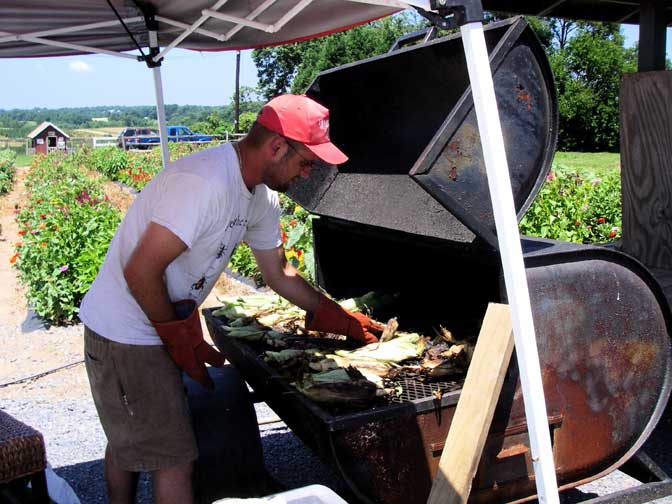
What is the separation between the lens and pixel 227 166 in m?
2.64

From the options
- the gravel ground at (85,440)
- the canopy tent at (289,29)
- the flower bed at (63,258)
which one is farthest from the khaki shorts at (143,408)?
the flower bed at (63,258)

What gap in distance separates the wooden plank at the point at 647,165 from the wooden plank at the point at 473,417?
1868mm

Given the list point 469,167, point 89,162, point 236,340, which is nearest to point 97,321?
point 236,340

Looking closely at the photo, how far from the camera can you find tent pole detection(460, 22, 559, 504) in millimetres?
2090

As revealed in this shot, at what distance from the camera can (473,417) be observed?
2506 mm

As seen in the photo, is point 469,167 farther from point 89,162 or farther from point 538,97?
point 89,162

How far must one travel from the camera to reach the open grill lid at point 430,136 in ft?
8.58

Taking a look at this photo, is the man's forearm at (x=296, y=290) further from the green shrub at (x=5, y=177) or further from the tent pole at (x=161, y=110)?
the green shrub at (x=5, y=177)

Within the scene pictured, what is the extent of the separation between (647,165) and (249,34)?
249 cm

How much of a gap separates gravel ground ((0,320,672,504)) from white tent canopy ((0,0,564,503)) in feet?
3.23

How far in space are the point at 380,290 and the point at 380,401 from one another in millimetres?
1565

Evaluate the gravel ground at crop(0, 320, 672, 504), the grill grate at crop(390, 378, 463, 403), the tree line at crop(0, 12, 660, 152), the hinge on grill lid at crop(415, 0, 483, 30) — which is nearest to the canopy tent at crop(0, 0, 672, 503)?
the hinge on grill lid at crop(415, 0, 483, 30)

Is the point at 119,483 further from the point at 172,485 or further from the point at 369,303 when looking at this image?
the point at 369,303

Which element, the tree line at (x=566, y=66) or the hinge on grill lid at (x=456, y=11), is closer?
the hinge on grill lid at (x=456, y=11)
